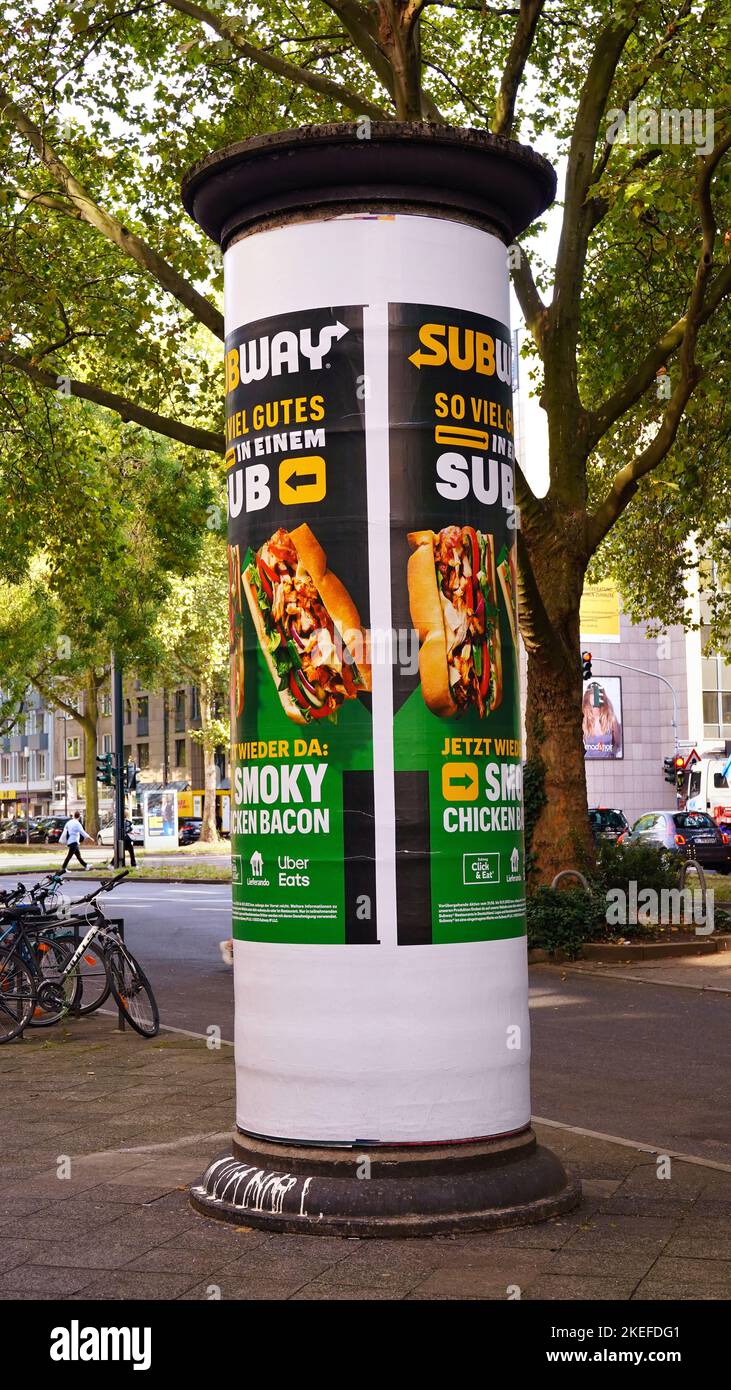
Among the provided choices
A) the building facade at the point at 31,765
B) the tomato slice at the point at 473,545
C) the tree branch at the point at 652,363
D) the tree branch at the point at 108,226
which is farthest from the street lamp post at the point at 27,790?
the tomato slice at the point at 473,545

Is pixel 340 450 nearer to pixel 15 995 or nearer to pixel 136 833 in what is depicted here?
pixel 15 995

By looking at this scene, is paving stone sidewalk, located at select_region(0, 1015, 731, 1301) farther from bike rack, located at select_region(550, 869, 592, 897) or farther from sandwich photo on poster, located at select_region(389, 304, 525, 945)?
bike rack, located at select_region(550, 869, 592, 897)

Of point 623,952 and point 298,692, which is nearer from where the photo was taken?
point 298,692

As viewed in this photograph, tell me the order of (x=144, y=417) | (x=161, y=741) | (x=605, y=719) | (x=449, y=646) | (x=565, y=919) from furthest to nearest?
(x=161, y=741)
(x=605, y=719)
(x=144, y=417)
(x=565, y=919)
(x=449, y=646)

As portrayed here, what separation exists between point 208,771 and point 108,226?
4449 cm

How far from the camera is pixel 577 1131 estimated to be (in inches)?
299

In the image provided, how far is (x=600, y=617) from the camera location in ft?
233

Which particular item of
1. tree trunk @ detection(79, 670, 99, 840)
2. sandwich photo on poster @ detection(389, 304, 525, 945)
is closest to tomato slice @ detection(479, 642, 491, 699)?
sandwich photo on poster @ detection(389, 304, 525, 945)

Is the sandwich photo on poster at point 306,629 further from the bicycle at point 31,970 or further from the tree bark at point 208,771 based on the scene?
the tree bark at point 208,771

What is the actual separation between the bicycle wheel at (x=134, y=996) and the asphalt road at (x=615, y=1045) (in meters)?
0.43

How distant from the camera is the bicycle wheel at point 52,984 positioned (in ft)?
38.9

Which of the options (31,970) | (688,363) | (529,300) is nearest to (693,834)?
(529,300)

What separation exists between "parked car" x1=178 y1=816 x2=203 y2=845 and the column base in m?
57.5
